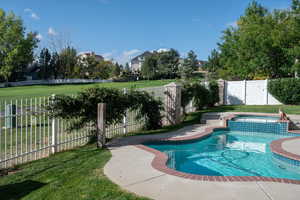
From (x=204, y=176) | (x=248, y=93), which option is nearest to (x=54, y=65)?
(x=248, y=93)

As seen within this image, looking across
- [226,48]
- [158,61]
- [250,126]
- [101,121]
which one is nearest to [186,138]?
[101,121]

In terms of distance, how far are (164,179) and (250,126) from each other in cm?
700

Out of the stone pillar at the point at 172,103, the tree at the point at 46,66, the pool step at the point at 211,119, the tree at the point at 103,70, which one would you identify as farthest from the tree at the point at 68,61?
the stone pillar at the point at 172,103

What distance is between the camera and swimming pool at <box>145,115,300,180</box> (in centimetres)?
572

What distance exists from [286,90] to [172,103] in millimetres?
9783

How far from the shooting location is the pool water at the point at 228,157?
5.73 m

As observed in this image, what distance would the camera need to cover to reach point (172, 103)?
10594 mm

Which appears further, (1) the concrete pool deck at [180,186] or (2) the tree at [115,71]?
(2) the tree at [115,71]

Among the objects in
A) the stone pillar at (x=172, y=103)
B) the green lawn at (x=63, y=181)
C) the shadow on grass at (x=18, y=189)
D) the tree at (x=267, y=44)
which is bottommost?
the shadow on grass at (x=18, y=189)

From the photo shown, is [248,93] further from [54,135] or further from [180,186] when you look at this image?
[180,186]

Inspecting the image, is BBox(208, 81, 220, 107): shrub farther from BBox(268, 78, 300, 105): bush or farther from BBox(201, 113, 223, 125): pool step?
BBox(201, 113, 223, 125): pool step

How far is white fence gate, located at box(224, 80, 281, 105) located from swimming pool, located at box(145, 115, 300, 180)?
8450 mm

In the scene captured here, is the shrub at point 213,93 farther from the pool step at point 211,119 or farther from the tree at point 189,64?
the tree at point 189,64

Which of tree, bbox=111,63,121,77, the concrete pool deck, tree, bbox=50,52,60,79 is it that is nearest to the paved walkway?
the concrete pool deck
